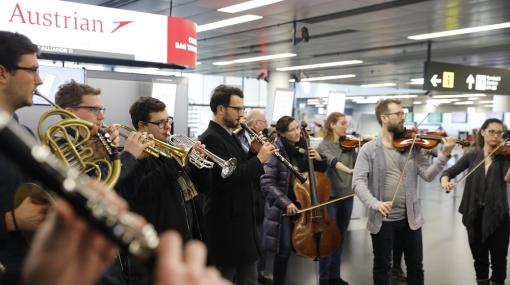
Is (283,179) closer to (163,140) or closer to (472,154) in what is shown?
(163,140)

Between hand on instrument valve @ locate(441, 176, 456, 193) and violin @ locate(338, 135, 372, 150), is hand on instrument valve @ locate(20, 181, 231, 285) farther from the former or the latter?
violin @ locate(338, 135, 372, 150)

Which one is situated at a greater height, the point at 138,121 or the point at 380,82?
the point at 380,82

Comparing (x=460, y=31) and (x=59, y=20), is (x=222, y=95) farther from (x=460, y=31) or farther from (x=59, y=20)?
(x=460, y=31)

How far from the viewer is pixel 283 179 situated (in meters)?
4.28

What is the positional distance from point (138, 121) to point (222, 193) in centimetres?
72

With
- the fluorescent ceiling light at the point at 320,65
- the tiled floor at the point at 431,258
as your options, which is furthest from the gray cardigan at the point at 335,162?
the fluorescent ceiling light at the point at 320,65

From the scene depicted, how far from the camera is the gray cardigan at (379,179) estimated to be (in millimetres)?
3541

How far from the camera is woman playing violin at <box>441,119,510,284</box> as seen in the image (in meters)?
4.45

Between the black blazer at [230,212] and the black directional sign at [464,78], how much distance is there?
17.3 ft

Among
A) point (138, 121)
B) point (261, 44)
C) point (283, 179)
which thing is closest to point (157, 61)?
point (283, 179)

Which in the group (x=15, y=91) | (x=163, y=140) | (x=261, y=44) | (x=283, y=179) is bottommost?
(x=283, y=179)

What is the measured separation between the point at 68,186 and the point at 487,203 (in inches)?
185

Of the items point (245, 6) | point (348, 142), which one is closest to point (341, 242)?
point (348, 142)

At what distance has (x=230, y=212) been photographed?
302 centimetres
